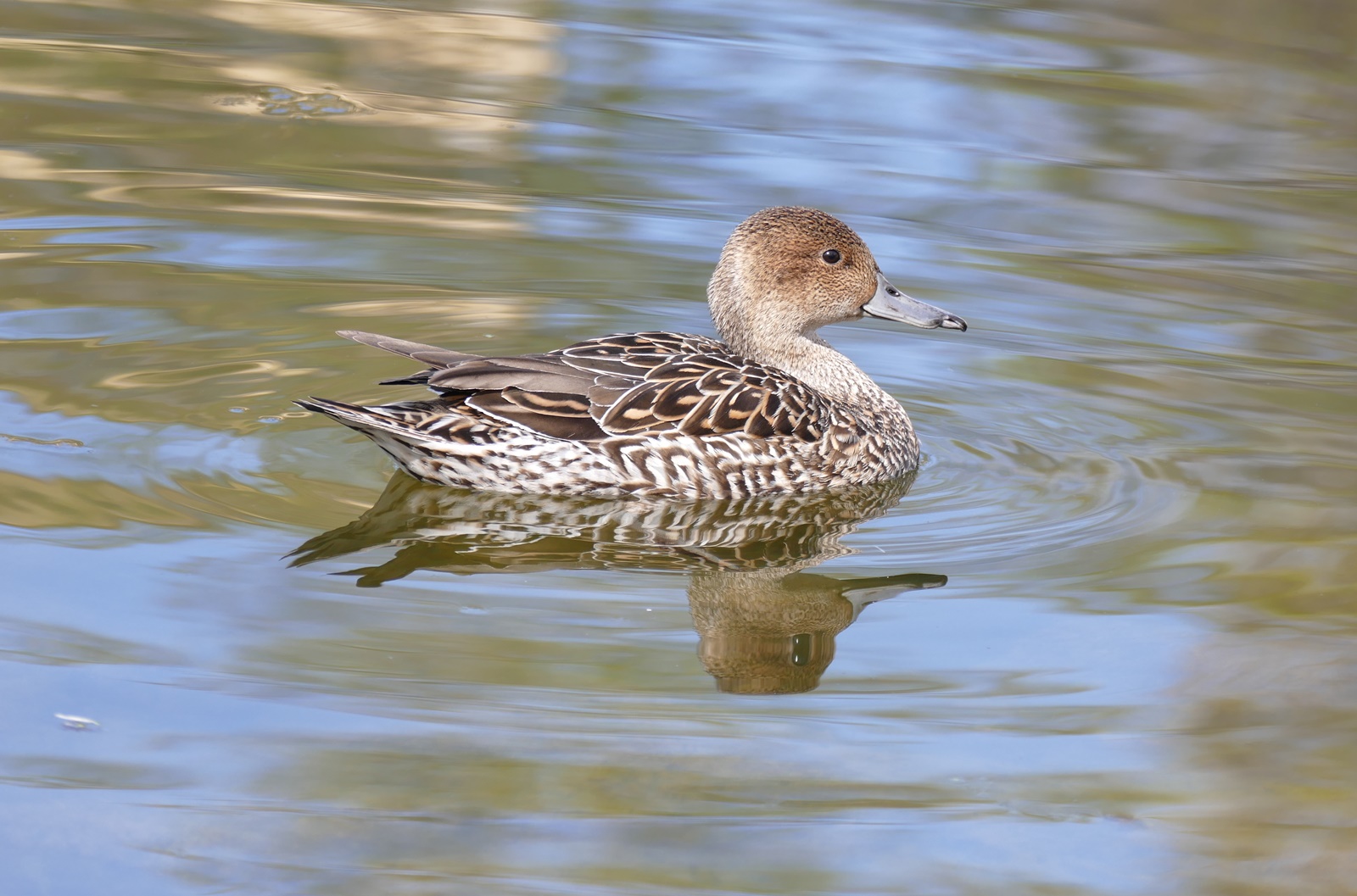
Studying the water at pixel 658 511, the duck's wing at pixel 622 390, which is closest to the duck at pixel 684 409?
the duck's wing at pixel 622 390

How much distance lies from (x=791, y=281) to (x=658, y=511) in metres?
1.34

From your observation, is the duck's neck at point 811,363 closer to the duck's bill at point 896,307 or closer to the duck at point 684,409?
the duck at point 684,409

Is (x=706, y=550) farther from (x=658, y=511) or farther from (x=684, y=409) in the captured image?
(x=684, y=409)

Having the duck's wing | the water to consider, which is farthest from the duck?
the water

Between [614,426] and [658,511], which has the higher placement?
[614,426]

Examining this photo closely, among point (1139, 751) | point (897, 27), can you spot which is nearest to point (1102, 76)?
point (897, 27)

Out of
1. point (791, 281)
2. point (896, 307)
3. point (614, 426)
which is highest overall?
point (791, 281)

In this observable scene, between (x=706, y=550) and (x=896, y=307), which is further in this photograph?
(x=896, y=307)

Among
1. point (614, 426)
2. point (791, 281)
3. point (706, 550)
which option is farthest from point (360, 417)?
point (791, 281)

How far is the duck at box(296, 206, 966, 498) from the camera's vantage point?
6.85 m

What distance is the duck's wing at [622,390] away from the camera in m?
6.89

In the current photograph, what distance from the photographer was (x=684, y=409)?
707 centimetres

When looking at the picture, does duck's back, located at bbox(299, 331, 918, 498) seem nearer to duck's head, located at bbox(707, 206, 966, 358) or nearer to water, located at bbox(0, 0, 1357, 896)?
water, located at bbox(0, 0, 1357, 896)

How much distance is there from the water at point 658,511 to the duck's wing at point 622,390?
36 cm
